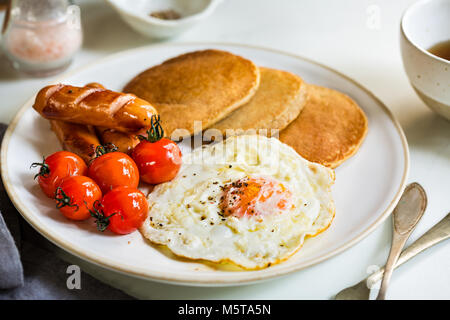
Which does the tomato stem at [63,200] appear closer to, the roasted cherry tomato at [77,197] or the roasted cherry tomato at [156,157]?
the roasted cherry tomato at [77,197]

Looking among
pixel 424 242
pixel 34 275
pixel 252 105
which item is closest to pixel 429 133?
pixel 424 242

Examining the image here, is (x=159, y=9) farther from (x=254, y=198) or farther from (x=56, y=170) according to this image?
(x=254, y=198)

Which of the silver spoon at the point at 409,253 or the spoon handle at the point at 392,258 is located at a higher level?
the spoon handle at the point at 392,258

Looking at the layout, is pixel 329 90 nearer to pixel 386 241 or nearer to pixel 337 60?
pixel 337 60

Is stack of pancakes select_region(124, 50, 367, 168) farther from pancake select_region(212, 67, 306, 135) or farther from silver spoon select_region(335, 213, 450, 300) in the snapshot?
silver spoon select_region(335, 213, 450, 300)

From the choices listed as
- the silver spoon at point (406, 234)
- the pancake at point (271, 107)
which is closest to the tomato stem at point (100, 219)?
the pancake at point (271, 107)

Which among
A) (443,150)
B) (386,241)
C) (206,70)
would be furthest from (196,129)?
(443,150)
